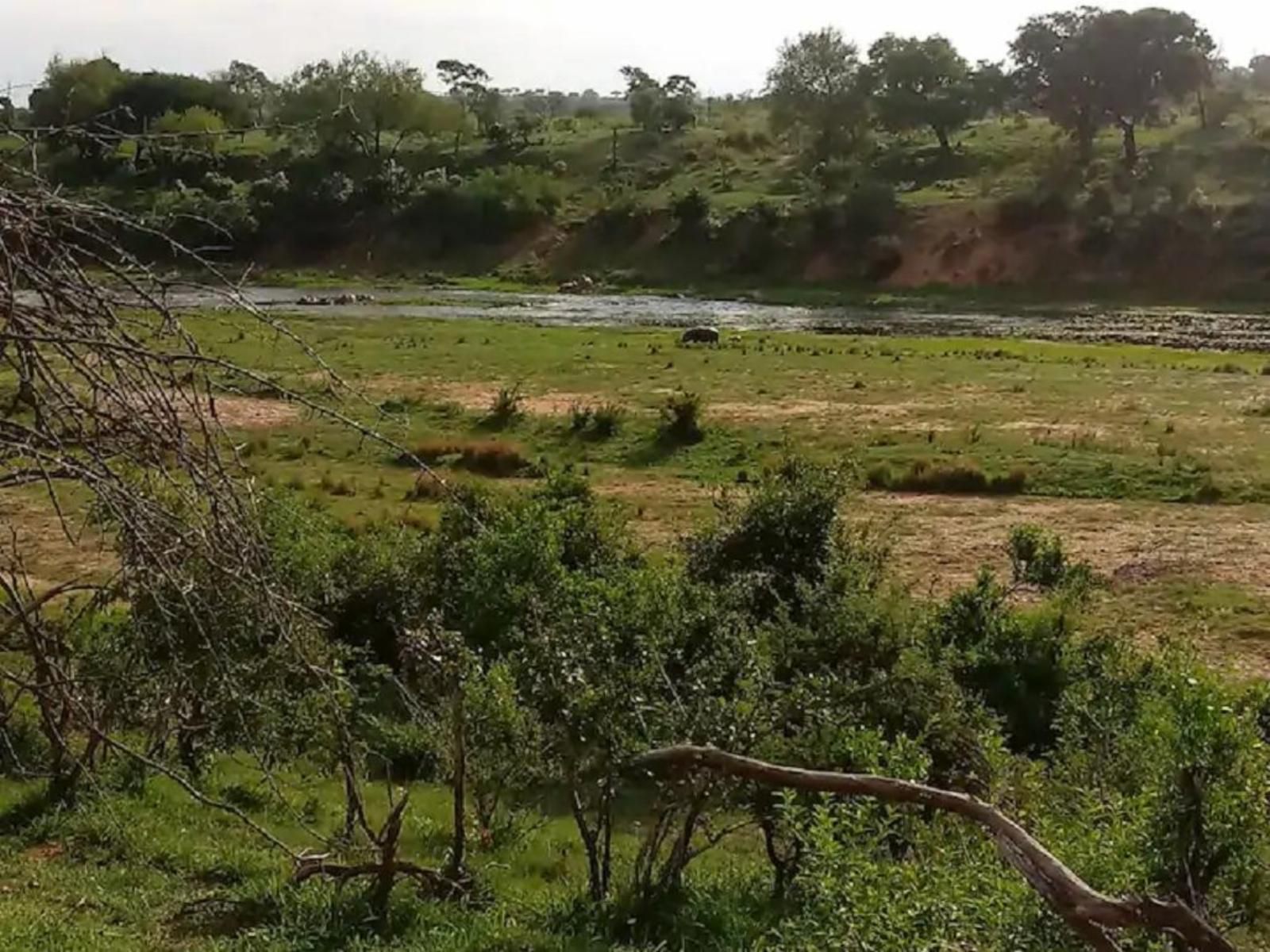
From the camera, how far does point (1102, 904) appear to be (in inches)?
69.8

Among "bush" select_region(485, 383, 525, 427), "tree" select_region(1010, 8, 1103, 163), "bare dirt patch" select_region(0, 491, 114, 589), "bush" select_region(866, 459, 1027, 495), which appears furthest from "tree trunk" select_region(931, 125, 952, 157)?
"bare dirt patch" select_region(0, 491, 114, 589)

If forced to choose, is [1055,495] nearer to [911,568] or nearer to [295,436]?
[911,568]

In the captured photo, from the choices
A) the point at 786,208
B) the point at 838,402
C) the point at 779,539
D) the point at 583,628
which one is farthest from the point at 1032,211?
the point at 583,628

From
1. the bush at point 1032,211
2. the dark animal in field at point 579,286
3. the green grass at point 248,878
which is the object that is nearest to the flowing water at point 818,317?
the dark animal in field at point 579,286

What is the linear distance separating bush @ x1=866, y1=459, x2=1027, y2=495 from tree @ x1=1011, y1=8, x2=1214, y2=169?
2128 inches

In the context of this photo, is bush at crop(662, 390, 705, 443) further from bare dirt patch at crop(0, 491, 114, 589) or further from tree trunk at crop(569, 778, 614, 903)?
tree trunk at crop(569, 778, 614, 903)

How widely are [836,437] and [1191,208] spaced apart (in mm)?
44281

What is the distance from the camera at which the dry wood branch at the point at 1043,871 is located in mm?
1798

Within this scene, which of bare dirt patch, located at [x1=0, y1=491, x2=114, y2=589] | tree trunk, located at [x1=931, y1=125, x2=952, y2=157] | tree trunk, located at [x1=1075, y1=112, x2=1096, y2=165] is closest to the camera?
bare dirt patch, located at [x1=0, y1=491, x2=114, y2=589]

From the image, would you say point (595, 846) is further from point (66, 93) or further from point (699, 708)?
point (66, 93)

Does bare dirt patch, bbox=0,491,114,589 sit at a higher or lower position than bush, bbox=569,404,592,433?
lower

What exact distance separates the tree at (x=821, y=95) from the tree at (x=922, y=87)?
1308 millimetres

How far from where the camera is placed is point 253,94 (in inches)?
591

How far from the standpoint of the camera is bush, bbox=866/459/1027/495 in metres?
24.7
